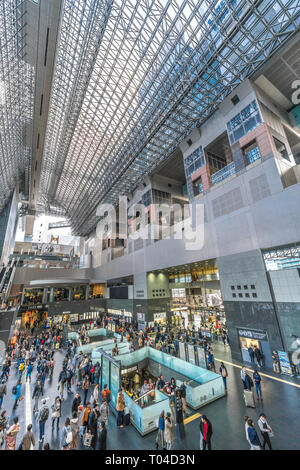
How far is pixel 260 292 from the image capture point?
1542 cm

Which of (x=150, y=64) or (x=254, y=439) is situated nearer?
(x=254, y=439)

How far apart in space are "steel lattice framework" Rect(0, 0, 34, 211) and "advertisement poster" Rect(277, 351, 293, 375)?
31944 mm

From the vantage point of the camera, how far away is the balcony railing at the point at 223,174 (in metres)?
20.4

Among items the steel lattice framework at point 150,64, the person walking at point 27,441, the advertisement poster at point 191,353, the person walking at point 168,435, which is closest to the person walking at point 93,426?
the person walking at point 27,441

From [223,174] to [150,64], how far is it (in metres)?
13.0

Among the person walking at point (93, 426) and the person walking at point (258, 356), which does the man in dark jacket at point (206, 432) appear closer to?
the person walking at point (93, 426)

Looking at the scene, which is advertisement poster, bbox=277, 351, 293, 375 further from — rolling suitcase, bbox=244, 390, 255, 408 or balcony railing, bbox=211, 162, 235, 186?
balcony railing, bbox=211, 162, 235, 186

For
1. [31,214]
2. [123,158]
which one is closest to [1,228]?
[31,214]

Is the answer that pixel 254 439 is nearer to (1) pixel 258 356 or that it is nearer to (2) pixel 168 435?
(2) pixel 168 435

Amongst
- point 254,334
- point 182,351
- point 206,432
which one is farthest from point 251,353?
point 206,432

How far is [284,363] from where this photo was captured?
13008 mm

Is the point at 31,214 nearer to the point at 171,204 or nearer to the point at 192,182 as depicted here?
the point at 171,204

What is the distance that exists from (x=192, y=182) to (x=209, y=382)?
830 inches
